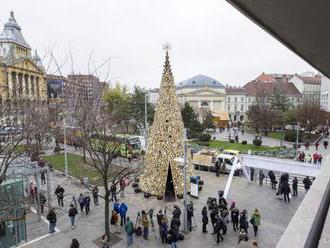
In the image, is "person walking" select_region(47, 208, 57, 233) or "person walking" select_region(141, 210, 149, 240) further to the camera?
"person walking" select_region(47, 208, 57, 233)

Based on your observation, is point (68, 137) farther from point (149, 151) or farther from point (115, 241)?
point (115, 241)

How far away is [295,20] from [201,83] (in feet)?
304

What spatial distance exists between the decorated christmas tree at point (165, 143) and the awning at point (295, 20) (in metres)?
13.2

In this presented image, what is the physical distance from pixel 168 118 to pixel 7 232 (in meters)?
9.09

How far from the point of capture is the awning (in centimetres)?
125

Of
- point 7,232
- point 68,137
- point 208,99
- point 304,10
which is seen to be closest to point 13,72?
point 7,232

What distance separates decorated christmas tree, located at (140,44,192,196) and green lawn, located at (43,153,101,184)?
19.6ft

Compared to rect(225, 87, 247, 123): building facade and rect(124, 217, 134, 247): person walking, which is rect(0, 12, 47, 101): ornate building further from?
rect(225, 87, 247, 123): building facade

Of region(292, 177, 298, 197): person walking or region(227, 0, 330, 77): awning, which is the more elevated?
region(227, 0, 330, 77): awning

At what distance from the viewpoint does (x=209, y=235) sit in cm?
1170

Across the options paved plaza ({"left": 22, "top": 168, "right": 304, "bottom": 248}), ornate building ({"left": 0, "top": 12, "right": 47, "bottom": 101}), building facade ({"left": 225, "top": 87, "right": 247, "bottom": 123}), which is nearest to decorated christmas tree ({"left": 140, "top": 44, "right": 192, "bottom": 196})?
paved plaza ({"left": 22, "top": 168, "right": 304, "bottom": 248})

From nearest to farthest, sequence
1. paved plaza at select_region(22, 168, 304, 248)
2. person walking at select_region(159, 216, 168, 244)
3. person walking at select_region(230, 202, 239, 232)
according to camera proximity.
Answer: person walking at select_region(159, 216, 168, 244) → paved plaza at select_region(22, 168, 304, 248) → person walking at select_region(230, 202, 239, 232)

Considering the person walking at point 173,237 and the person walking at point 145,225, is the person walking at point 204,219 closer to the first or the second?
the person walking at point 173,237

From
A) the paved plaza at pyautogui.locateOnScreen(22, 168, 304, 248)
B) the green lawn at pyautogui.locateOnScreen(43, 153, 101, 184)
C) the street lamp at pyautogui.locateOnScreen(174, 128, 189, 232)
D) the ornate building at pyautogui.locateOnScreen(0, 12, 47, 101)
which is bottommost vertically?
the paved plaza at pyautogui.locateOnScreen(22, 168, 304, 248)
